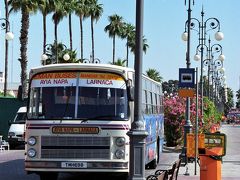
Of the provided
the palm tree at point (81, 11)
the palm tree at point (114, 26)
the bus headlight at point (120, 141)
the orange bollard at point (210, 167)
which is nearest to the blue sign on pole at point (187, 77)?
the orange bollard at point (210, 167)

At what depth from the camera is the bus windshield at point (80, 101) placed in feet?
45.5

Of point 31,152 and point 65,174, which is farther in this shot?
point 65,174

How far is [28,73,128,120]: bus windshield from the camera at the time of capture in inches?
546

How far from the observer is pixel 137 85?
11000 mm

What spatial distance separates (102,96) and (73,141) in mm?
1241

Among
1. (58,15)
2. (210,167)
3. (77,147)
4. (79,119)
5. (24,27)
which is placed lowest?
(210,167)

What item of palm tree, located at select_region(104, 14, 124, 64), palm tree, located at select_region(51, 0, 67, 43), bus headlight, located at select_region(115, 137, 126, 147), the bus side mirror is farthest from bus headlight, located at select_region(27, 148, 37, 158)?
palm tree, located at select_region(104, 14, 124, 64)

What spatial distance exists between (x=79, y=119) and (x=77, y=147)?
65 centimetres

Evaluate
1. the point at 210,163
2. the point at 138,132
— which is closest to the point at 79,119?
the point at 138,132

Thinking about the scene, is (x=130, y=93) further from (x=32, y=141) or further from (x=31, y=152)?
(x=31, y=152)

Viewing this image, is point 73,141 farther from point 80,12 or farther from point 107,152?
point 80,12

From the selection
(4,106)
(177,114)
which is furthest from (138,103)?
(4,106)

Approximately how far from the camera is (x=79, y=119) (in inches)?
541

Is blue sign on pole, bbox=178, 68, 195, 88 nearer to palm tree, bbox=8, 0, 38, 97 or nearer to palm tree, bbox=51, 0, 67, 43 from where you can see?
palm tree, bbox=8, 0, 38, 97
